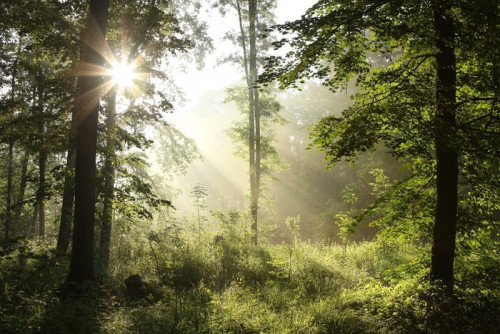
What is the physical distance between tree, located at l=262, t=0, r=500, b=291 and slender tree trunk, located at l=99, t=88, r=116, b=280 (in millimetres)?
6138

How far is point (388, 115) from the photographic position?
4.95m

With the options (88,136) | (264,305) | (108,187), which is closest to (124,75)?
(88,136)

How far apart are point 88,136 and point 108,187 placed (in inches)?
95.5

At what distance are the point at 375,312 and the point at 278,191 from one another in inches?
1531

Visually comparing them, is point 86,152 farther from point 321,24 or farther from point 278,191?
point 278,191

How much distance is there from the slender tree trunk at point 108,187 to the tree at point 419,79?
6.14m

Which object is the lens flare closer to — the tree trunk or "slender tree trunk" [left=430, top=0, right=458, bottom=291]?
"slender tree trunk" [left=430, top=0, right=458, bottom=291]

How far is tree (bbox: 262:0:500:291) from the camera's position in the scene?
438cm

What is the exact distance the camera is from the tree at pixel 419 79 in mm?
4383

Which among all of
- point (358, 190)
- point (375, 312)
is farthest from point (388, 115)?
point (358, 190)

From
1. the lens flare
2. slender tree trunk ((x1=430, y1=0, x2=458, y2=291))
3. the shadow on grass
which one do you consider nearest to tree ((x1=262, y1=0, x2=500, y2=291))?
slender tree trunk ((x1=430, y1=0, x2=458, y2=291))

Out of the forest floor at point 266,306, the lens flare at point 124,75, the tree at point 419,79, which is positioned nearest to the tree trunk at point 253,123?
the lens flare at point 124,75

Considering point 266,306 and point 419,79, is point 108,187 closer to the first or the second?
point 266,306

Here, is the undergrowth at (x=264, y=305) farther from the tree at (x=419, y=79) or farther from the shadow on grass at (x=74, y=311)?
the tree at (x=419, y=79)
